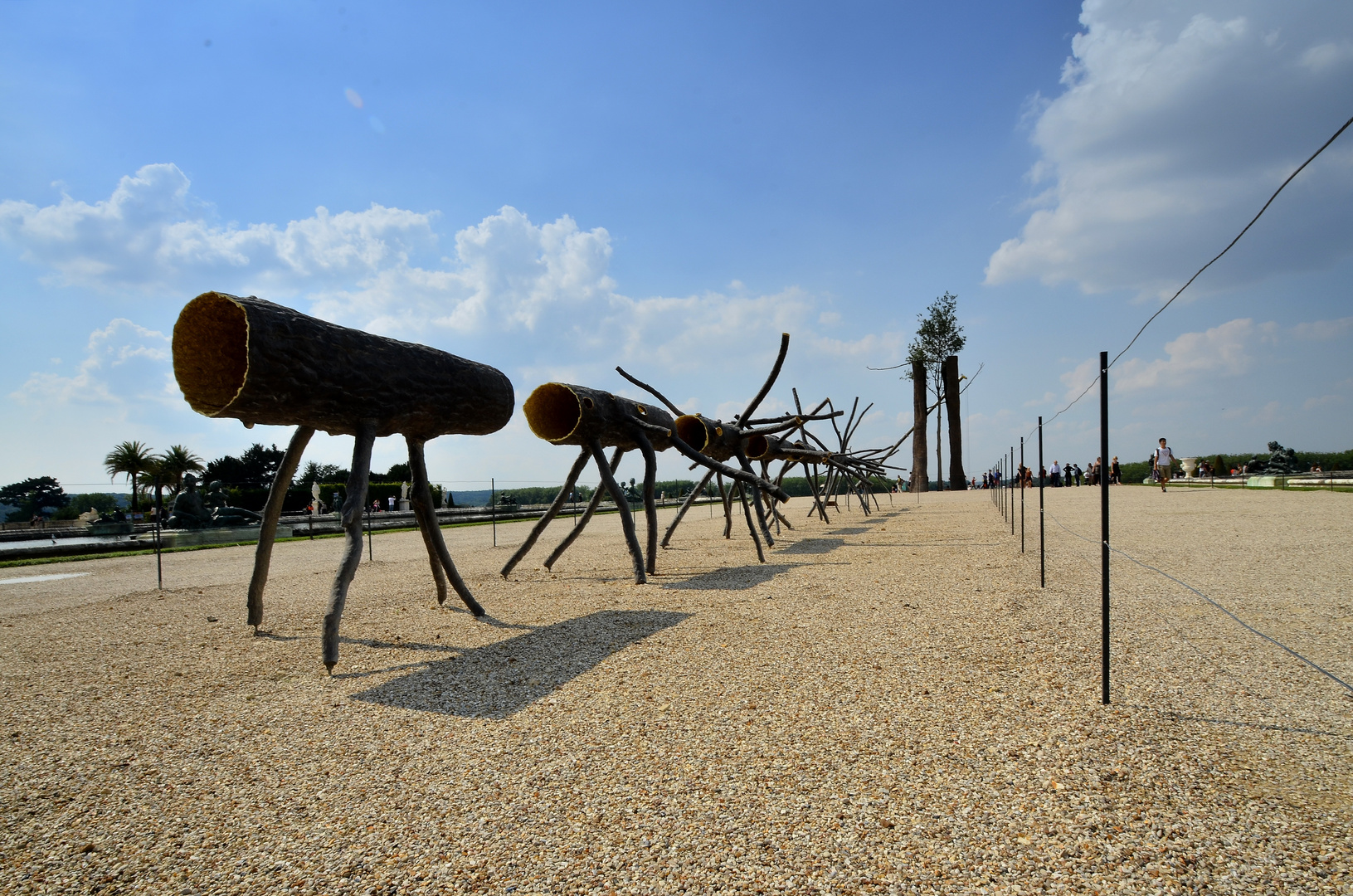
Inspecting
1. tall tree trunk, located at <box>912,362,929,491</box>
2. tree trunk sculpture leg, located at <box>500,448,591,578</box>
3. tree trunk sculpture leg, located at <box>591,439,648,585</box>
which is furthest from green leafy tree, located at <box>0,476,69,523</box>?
tall tree trunk, located at <box>912,362,929,491</box>

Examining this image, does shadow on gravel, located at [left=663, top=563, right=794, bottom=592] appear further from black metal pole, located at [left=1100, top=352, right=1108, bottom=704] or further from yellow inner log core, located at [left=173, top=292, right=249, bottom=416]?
yellow inner log core, located at [left=173, top=292, right=249, bottom=416]

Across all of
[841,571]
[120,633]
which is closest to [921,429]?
[841,571]

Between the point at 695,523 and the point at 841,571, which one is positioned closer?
the point at 841,571

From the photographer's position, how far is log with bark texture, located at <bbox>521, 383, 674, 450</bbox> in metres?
7.73

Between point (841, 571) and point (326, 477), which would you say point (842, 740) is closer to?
point (841, 571)

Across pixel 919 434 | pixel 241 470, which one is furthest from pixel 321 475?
pixel 919 434

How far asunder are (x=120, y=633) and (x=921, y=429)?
3341 centimetres

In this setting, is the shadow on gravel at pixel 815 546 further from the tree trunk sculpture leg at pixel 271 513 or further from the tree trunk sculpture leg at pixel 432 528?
the tree trunk sculpture leg at pixel 271 513

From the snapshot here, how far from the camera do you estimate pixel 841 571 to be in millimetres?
8484

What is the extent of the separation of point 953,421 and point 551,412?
A: 103 feet

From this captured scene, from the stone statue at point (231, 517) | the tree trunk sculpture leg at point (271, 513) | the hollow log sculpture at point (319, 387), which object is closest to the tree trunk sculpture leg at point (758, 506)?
the hollow log sculpture at point (319, 387)

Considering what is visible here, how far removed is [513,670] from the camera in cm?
461

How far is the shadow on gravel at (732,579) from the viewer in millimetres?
7605

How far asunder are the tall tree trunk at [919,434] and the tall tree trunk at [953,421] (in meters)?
1.70
